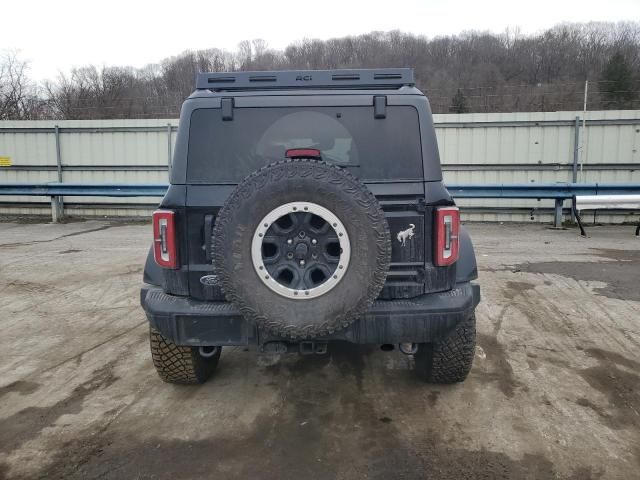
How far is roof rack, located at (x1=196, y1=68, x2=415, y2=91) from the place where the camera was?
347cm

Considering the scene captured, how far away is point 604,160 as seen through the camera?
10938mm

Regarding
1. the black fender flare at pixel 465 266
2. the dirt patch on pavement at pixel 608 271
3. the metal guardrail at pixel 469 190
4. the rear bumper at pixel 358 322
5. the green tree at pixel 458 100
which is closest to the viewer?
the rear bumper at pixel 358 322

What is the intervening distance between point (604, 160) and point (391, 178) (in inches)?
394

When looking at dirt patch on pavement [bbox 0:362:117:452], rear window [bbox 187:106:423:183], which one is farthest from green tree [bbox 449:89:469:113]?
dirt patch on pavement [bbox 0:362:117:452]

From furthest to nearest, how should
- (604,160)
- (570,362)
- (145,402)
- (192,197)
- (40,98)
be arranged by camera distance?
(40,98) < (604,160) < (570,362) < (145,402) < (192,197)

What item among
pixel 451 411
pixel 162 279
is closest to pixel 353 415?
pixel 451 411

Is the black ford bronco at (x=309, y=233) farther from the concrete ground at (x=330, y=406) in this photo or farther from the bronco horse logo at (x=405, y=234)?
the concrete ground at (x=330, y=406)

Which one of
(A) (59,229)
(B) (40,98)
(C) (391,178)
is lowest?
(A) (59,229)

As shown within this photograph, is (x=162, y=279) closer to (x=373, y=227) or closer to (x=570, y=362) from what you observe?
(x=373, y=227)

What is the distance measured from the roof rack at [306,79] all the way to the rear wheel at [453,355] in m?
1.75

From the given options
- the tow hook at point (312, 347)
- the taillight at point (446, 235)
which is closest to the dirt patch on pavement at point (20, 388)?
the tow hook at point (312, 347)

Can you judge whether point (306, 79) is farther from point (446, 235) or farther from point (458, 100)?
point (458, 100)

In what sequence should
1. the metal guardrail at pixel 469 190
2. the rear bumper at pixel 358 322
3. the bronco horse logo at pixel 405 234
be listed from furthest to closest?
the metal guardrail at pixel 469 190
the bronco horse logo at pixel 405 234
the rear bumper at pixel 358 322

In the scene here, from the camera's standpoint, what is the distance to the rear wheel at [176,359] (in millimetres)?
3285
